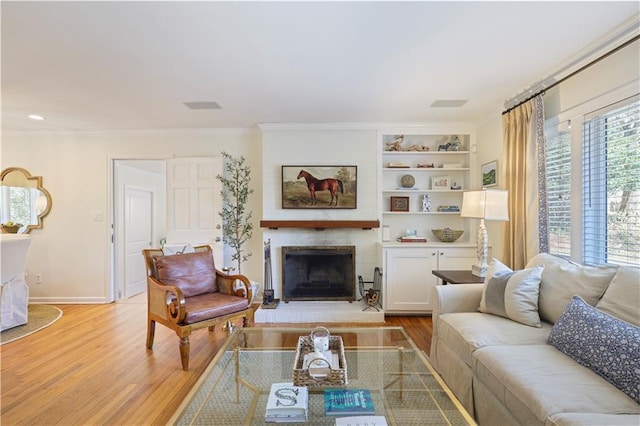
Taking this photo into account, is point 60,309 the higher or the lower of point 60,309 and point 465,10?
the lower

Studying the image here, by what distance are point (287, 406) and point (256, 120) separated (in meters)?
3.25

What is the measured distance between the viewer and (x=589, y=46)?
213 centimetres

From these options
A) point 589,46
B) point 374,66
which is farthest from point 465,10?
point 589,46

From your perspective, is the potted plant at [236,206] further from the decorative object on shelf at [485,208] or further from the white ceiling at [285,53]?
the decorative object on shelf at [485,208]

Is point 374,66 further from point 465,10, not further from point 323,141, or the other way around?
point 323,141

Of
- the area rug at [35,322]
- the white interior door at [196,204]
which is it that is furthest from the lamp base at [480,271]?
the area rug at [35,322]

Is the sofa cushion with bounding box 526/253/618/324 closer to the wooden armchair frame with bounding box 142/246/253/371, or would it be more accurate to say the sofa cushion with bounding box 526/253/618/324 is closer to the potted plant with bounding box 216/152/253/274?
the wooden armchair frame with bounding box 142/246/253/371

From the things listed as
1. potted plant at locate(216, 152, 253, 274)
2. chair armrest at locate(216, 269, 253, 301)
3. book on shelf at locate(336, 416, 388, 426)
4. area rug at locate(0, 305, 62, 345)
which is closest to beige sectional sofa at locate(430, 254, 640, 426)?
book on shelf at locate(336, 416, 388, 426)

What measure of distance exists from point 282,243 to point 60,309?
2975 millimetres

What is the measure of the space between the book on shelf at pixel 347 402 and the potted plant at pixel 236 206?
9.12ft

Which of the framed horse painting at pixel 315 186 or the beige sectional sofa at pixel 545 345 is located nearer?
the beige sectional sofa at pixel 545 345

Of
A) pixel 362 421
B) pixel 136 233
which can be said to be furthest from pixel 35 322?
pixel 362 421

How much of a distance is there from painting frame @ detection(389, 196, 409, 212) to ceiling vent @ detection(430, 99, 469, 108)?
1.26 metres

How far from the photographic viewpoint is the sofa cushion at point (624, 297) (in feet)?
5.17
